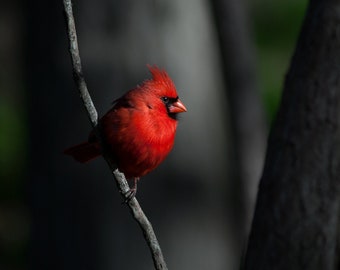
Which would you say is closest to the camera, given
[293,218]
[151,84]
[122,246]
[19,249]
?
[293,218]

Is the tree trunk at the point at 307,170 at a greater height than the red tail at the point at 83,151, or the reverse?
the tree trunk at the point at 307,170

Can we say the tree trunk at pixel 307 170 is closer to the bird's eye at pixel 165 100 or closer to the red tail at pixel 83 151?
the bird's eye at pixel 165 100

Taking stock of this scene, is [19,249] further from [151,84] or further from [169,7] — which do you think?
[151,84]

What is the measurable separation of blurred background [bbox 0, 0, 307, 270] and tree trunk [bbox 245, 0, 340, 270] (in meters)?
3.01

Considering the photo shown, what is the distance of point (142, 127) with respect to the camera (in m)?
2.88

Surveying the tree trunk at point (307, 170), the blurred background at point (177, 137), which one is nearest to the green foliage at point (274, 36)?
the blurred background at point (177, 137)

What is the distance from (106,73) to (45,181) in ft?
2.61

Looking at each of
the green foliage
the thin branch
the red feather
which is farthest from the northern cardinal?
the green foliage

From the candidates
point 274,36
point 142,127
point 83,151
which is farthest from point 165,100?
point 274,36

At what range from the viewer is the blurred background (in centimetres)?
534

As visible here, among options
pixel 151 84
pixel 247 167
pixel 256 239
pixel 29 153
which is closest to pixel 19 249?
pixel 29 153

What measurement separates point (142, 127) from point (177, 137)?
2.75 m

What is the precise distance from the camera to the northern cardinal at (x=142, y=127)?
278 centimetres

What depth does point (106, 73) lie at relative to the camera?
5.34 metres
